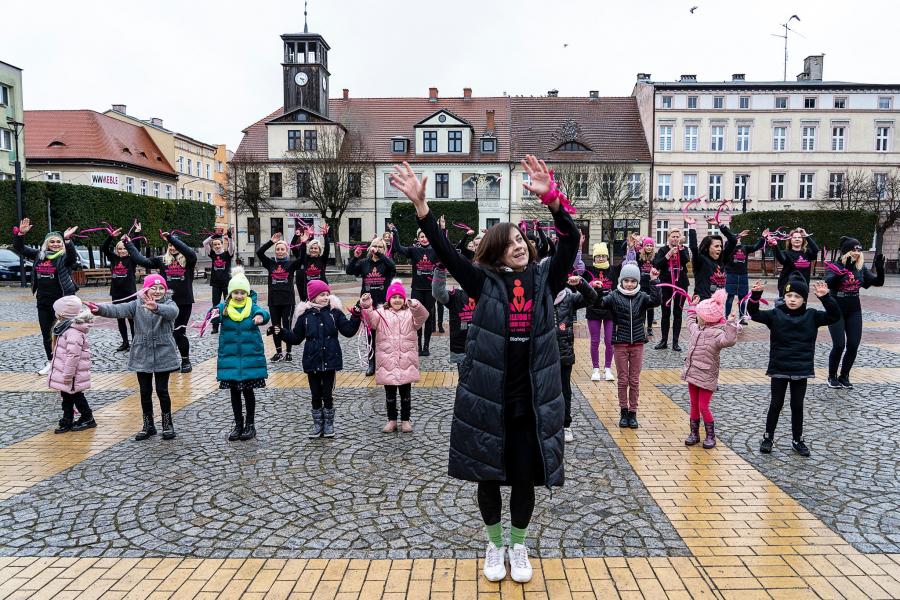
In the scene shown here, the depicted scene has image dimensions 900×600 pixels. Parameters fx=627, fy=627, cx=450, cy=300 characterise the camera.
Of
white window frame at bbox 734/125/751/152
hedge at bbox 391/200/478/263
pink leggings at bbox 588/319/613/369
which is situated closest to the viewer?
pink leggings at bbox 588/319/613/369

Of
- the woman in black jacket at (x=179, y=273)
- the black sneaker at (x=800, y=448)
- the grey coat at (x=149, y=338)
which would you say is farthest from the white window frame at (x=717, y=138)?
the grey coat at (x=149, y=338)

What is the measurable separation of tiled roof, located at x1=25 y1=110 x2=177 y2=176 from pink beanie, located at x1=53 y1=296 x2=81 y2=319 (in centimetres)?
5326

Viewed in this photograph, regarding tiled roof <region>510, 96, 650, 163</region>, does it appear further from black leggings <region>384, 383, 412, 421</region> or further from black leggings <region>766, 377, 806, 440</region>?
black leggings <region>766, 377, 806, 440</region>

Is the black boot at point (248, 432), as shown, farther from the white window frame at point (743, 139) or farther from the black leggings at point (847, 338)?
the white window frame at point (743, 139)

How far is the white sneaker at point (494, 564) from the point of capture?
145 inches

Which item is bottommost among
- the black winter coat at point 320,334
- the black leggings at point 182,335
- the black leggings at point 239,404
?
the black leggings at point 239,404

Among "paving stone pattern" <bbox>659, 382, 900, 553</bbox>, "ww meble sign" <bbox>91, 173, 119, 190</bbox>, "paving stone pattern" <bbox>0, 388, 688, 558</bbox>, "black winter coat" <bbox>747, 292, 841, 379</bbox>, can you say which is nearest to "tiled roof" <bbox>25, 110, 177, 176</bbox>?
"ww meble sign" <bbox>91, 173, 119, 190</bbox>

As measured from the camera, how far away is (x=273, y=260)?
10805 mm

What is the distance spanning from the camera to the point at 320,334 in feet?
21.3

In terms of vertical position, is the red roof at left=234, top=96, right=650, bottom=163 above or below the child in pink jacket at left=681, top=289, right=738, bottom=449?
above

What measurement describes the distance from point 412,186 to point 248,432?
4101mm

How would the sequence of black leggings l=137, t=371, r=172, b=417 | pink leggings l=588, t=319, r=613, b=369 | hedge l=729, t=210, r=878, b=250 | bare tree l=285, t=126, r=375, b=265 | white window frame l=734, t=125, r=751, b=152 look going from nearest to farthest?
1. black leggings l=137, t=371, r=172, b=417
2. pink leggings l=588, t=319, r=613, b=369
3. hedge l=729, t=210, r=878, b=250
4. bare tree l=285, t=126, r=375, b=265
5. white window frame l=734, t=125, r=751, b=152

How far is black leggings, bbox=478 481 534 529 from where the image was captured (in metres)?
3.65

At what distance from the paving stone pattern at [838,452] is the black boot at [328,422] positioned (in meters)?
4.04
